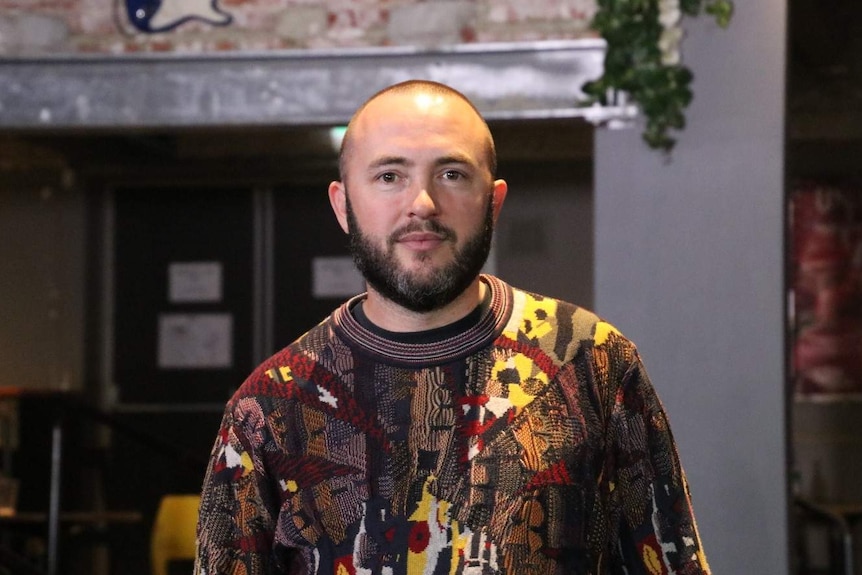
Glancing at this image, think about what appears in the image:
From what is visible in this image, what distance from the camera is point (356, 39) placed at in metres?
3.54

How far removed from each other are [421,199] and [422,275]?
0.10m

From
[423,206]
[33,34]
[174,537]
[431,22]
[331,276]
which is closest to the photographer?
[423,206]

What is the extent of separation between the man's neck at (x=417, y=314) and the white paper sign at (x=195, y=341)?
211 inches

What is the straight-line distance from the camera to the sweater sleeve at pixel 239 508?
1.66 m

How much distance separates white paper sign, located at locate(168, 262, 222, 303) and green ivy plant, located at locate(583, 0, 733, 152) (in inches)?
158

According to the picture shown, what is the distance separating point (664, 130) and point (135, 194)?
4298mm

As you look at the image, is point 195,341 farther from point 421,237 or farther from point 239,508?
point 421,237

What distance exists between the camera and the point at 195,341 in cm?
704

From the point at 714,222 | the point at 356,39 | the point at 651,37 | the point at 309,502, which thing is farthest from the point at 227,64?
the point at 309,502

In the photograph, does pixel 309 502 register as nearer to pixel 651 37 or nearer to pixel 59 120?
pixel 651 37

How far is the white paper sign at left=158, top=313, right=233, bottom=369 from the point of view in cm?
699

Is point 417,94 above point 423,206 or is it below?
above

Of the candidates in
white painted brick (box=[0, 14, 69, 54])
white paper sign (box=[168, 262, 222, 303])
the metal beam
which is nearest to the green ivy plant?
the metal beam

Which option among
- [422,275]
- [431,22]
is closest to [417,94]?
[422,275]
